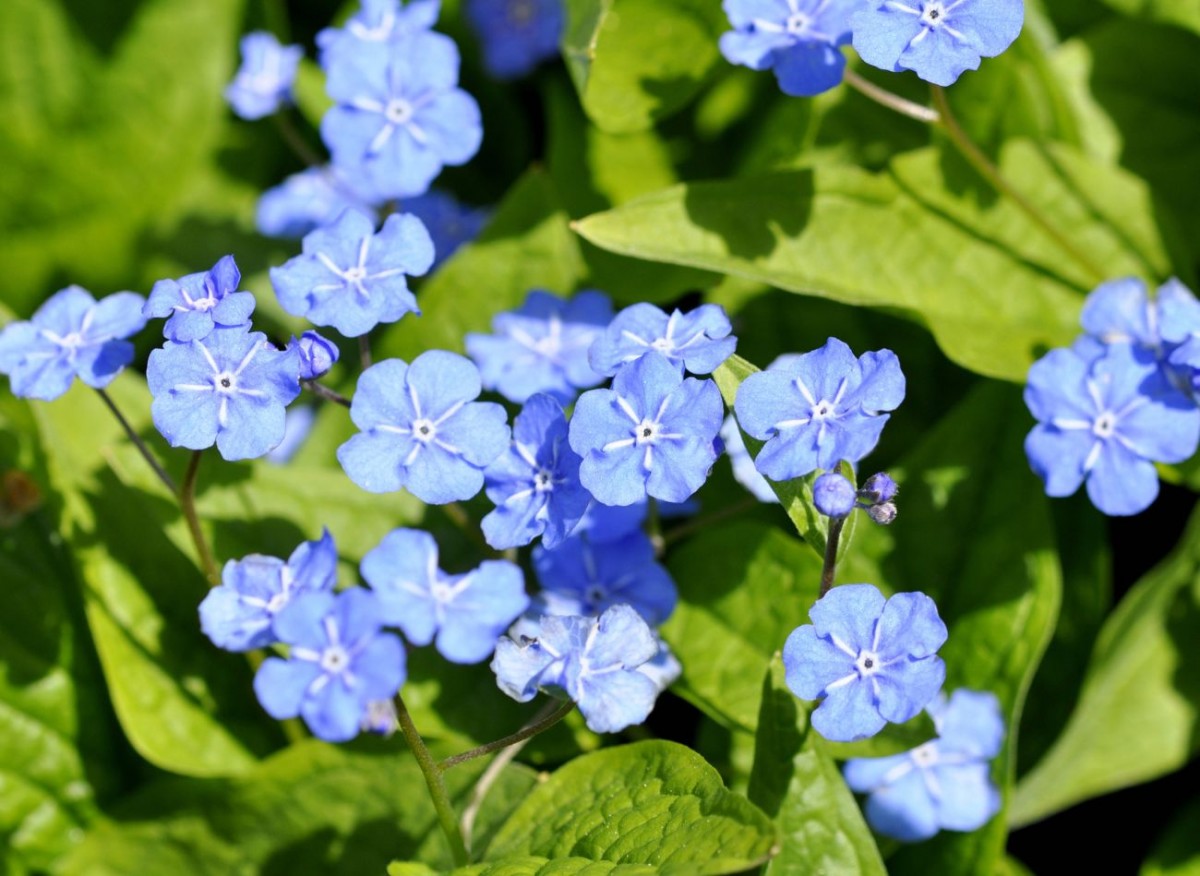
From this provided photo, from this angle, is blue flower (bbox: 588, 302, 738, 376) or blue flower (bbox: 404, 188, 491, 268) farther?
blue flower (bbox: 404, 188, 491, 268)

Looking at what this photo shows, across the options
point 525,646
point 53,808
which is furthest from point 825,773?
point 53,808

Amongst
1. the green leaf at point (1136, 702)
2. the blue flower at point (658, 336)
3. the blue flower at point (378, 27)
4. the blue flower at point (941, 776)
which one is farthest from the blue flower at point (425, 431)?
the green leaf at point (1136, 702)

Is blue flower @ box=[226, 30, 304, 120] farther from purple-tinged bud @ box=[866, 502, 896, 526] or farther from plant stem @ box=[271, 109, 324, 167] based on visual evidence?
purple-tinged bud @ box=[866, 502, 896, 526]

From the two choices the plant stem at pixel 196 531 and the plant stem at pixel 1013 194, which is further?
the plant stem at pixel 1013 194

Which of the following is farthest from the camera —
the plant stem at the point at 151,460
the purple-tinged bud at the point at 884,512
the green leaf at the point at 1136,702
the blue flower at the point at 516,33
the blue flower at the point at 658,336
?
the blue flower at the point at 516,33

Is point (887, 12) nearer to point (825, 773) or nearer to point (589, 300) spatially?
point (589, 300)

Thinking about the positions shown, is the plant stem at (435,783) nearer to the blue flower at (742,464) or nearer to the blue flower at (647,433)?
the blue flower at (647,433)

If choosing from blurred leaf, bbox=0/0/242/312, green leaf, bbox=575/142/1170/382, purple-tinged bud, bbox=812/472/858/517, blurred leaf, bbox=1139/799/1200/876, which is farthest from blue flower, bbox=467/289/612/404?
blurred leaf, bbox=1139/799/1200/876
